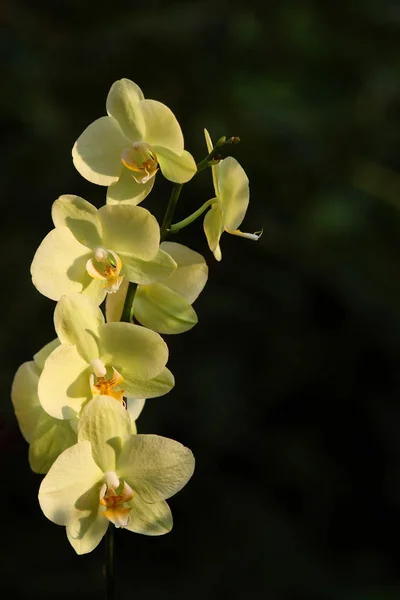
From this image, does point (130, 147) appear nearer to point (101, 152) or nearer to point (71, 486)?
point (101, 152)

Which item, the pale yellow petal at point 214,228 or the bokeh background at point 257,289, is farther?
the bokeh background at point 257,289

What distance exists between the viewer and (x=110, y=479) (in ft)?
2.10

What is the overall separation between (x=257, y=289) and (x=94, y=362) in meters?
1.27

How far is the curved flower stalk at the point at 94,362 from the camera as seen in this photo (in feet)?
2.05

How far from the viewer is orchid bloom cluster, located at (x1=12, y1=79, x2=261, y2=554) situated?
24.6 inches

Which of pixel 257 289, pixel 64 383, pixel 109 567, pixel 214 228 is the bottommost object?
pixel 257 289

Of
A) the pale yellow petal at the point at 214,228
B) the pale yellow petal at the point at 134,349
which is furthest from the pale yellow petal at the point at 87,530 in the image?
the pale yellow petal at the point at 214,228

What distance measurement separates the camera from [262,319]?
191 centimetres

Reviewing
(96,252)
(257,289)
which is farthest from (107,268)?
(257,289)

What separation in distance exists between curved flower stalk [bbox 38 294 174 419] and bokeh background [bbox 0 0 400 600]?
1.00 m

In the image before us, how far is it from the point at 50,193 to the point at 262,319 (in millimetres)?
541

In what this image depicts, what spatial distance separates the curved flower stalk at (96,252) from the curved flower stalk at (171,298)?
3cm

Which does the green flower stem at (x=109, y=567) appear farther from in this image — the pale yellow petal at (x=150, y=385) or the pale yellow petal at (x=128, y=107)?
the pale yellow petal at (x=128, y=107)

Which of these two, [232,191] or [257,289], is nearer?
[232,191]
